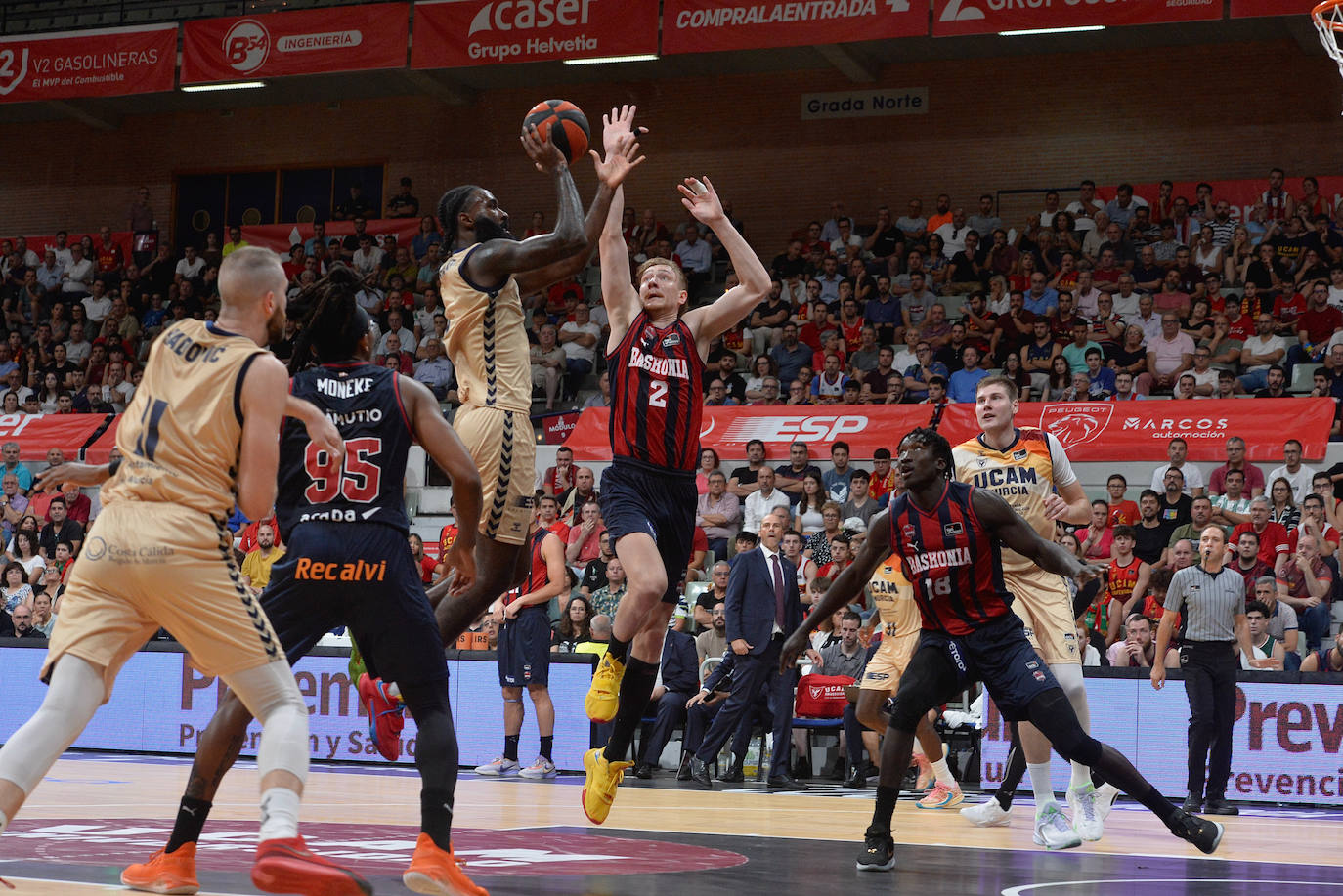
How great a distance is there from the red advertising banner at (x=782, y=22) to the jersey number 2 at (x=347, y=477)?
15824 millimetres

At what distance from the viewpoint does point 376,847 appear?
6.75 m

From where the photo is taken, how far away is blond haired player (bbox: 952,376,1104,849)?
826cm

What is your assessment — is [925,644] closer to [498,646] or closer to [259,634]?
[259,634]

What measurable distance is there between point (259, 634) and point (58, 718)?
64 centimetres

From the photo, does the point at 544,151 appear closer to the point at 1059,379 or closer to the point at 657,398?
the point at 657,398

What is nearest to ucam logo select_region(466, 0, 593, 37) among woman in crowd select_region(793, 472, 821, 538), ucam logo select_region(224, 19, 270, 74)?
ucam logo select_region(224, 19, 270, 74)

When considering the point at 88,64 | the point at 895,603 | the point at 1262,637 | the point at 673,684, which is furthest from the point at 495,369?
the point at 88,64

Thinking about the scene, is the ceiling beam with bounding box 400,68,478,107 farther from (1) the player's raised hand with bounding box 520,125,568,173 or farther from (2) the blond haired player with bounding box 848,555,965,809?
(1) the player's raised hand with bounding box 520,125,568,173

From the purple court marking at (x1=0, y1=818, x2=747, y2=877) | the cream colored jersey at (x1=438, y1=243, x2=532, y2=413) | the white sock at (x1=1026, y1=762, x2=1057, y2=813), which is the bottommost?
the purple court marking at (x1=0, y1=818, x2=747, y2=877)

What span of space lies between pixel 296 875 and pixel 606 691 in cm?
292

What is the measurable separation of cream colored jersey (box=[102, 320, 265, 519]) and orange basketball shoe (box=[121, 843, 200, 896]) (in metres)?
1.28

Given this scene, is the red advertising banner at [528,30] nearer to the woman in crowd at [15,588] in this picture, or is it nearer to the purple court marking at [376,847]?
the woman in crowd at [15,588]

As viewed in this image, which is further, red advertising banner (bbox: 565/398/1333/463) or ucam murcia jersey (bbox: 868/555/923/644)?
red advertising banner (bbox: 565/398/1333/463)

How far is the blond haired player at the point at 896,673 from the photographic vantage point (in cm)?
1056
